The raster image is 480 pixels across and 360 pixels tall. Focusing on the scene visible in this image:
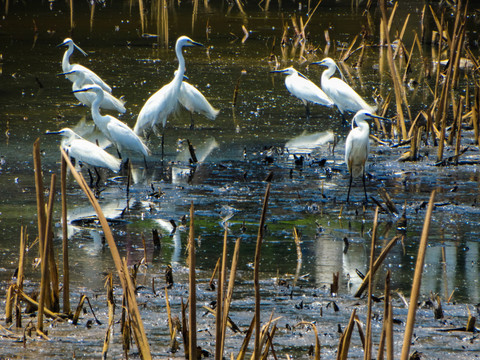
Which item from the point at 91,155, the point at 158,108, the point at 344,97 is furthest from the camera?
the point at 344,97

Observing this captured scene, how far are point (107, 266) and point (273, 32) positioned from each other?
42.7ft

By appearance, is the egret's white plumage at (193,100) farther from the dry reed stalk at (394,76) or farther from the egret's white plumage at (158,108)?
the dry reed stalk at (394,76)

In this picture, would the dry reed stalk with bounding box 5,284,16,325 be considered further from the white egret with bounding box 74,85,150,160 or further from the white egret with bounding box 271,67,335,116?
the white egret with bounding box 271,67,335,116

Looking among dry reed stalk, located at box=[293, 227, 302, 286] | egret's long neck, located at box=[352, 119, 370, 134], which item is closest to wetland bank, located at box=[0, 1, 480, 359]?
dry reed stalk, located at box=[293, 227, 302, 286]

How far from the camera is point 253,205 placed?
633cm

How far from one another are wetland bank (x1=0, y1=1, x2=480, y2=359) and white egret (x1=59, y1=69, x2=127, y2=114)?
0.19 m

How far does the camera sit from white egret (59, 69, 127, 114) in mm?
9328

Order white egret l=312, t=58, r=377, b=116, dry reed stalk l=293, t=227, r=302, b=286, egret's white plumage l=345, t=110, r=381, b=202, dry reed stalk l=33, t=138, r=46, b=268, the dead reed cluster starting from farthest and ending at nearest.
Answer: white egret l=312, t=58, r=377, b=116, egret's white plumage l=345, t=110, r=381, b=202, dry reed stalk l=293, t=227, r=302, b=286, dry reed stalk l=33, t=138, r=46, b=268, the dead reed cluster

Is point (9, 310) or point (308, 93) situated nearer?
point (9, 310)

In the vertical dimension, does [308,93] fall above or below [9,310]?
above

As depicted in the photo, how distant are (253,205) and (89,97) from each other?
422 centimetres

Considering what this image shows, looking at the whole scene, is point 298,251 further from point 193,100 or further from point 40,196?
point 193,100

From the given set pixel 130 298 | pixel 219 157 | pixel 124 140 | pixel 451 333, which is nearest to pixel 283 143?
pixel 219 157

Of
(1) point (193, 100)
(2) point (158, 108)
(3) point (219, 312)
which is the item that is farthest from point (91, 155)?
(3) point (219, 312)
